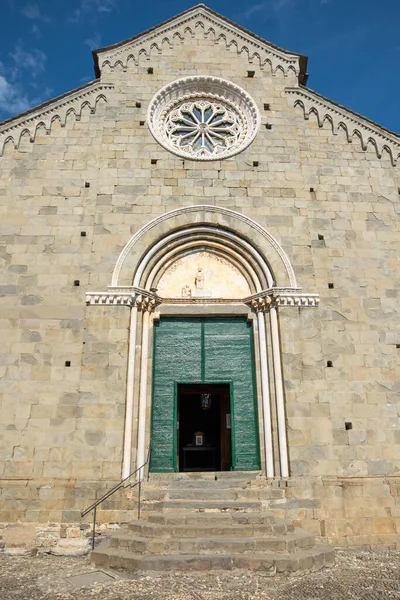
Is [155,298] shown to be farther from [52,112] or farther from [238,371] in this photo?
[52,112]

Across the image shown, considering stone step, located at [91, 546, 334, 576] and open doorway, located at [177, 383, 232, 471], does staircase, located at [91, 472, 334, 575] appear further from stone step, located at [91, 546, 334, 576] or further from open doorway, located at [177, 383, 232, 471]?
open doorway, located at [177, 383, 232, 471]

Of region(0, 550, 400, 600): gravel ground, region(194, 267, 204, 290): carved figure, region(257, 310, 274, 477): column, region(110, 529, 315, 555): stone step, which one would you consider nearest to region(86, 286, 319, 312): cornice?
region(257, 310, 274, 477): column

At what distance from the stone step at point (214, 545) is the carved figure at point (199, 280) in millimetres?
5511

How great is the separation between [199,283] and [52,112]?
5.80 m

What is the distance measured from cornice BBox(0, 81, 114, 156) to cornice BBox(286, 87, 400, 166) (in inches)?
200

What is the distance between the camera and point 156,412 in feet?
32.7

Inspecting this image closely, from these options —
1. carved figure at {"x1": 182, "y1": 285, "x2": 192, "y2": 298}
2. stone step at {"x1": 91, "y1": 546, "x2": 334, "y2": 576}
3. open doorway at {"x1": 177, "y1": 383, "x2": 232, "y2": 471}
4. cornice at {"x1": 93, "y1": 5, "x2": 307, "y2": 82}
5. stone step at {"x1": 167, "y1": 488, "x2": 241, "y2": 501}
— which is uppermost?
cornice at {"x1": 93, "y1": 5, "x2": 307, "y2": 82}

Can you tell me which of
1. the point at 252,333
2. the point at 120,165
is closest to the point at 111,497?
the point at 252,333

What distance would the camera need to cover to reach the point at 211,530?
714 cm

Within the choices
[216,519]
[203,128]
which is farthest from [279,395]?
[203,128]

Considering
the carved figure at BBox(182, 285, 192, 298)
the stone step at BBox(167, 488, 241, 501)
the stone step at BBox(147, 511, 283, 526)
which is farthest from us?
the carved figure at BBox(182, 285, 192, 298)

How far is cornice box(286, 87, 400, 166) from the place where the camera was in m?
11.8

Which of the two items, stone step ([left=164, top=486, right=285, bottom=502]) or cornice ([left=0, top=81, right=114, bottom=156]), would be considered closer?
stone step ([left=164, top=486, right=285, bottom=502])

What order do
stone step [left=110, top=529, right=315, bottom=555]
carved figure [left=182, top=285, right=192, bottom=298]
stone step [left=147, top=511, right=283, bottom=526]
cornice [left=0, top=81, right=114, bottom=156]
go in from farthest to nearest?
1. cornice [left=0, top=81, right=114, bottom=156]
2. carved figure [left=182, top=285, right=192, bottom=298]
3. stone step [left=147, top=511, right=283, bottom=526]
4. stone step [left=110, top=529, right=315, bottom=555]
